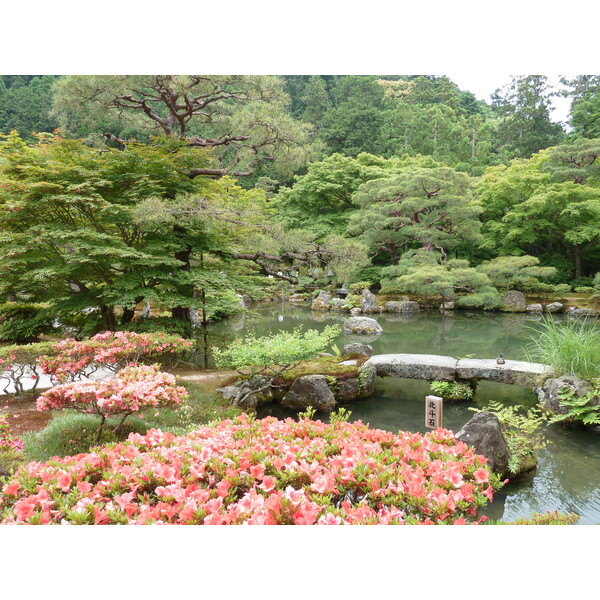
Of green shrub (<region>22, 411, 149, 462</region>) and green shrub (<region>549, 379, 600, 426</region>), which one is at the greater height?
green shrub (<region>22, 411, 149, 462</region>)

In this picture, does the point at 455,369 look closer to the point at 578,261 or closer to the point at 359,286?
the point at 359,286

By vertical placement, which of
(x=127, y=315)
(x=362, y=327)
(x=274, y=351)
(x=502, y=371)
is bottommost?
(x=362, y=327)

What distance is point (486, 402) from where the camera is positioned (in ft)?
15.5

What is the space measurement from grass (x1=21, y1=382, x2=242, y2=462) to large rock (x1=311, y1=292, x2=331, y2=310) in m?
9.77

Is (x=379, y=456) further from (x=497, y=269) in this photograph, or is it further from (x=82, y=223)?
(x=497, y=269)

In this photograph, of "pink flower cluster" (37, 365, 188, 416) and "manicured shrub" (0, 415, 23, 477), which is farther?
"pink flower cluster" (37, 365, 188, 416)

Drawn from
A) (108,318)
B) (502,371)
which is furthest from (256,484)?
(108,318)

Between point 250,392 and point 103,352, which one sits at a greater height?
point 103,352

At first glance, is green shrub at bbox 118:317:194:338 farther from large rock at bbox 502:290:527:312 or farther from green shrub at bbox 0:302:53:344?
large rock at bbox 502:290:527:312

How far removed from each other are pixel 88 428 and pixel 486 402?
13.6 ft

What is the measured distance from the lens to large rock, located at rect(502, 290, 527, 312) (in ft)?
39.1

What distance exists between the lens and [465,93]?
82.2 feet

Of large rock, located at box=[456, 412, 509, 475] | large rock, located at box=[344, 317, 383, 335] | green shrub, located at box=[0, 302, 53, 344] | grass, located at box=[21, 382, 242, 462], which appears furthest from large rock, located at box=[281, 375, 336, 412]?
large rock, located at box=[344, 317, 383, 335]
